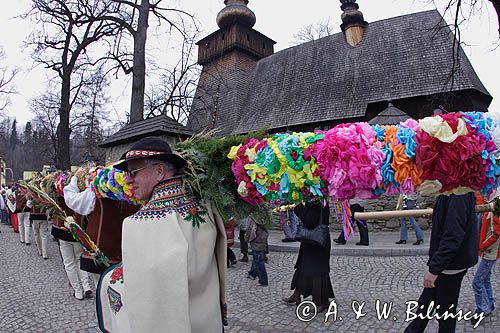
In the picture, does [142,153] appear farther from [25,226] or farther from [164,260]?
[25,226]

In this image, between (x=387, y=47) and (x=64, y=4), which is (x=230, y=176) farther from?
(x=387, y=47)

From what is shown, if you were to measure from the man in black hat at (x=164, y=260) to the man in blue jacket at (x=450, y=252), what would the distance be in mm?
2141

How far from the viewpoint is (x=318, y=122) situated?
1762 cm

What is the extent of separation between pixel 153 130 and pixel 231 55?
1962 cm

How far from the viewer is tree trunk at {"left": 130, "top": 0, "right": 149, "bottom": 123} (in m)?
11.6

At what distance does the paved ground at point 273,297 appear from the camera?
14.9ft

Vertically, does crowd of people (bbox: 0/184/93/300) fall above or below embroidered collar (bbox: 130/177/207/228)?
below

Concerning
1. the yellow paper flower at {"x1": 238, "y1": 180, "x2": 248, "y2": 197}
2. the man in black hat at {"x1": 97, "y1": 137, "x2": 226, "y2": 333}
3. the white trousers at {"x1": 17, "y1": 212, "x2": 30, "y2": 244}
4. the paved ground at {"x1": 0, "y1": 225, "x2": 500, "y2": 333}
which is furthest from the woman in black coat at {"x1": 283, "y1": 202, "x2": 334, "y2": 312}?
the white trousers at {"x1": 17, "y1": 212, "x2": 30, "y2": 244}

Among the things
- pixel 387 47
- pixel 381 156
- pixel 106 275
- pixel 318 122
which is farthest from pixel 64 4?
pixel 387 47

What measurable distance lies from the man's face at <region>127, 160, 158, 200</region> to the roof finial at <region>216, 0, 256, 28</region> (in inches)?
1075

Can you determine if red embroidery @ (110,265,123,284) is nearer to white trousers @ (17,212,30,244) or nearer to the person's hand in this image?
the person's hand

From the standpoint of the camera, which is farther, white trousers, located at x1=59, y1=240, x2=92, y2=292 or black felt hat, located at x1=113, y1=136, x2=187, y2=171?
white trousers, located at x1=59, y1=240, x2=92, y2=292

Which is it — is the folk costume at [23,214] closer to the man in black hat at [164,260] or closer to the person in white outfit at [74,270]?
the person in white outfit at [74,270]

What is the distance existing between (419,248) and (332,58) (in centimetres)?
1503
